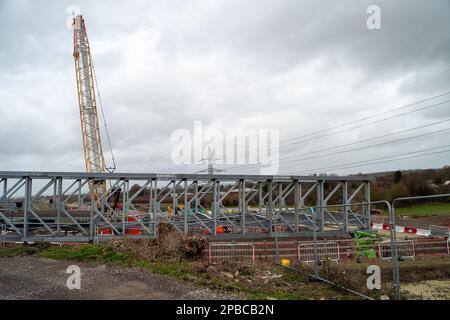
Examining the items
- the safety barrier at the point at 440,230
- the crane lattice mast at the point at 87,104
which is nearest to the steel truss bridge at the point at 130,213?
the safety barrier at the point at 440,230

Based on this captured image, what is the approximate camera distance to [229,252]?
11484 mm

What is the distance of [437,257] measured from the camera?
42.6 ft

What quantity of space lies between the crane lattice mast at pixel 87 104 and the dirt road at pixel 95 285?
3332cm

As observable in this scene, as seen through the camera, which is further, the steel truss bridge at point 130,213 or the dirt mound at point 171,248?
the steel truss bridge at point 130,213

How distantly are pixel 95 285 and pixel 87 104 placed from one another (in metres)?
38.0

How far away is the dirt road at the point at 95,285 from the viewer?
7.20 m

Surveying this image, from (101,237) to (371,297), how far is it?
12.8 meters

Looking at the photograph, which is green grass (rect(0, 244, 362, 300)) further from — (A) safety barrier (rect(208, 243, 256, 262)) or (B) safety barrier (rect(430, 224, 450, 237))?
(B) safety barrier (rect(430, 224, 450, 237))

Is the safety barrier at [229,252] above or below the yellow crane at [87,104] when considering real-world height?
below

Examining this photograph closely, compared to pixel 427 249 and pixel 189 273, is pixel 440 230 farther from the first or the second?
→ pixel 189 273

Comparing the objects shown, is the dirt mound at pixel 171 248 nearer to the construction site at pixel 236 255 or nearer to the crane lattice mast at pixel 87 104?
the construction site at pixel 236 255

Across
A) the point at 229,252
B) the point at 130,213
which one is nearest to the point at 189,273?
the point at 229,252
